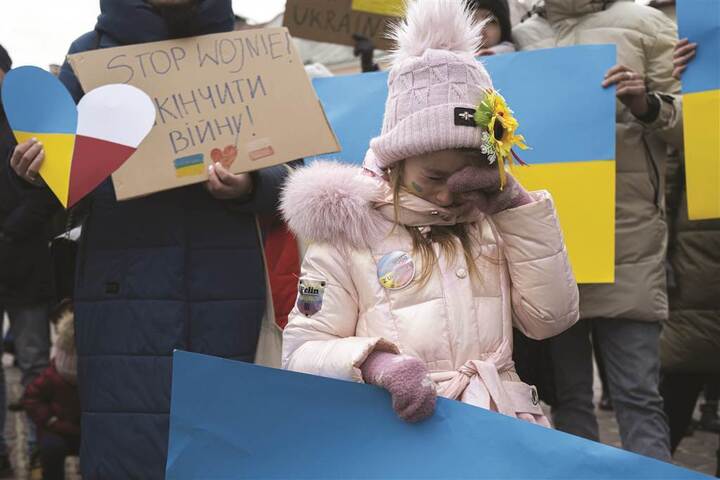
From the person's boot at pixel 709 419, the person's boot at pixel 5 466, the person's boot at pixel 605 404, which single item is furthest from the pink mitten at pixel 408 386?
the person's boot at pixel 605 404

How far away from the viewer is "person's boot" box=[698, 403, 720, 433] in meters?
5.91

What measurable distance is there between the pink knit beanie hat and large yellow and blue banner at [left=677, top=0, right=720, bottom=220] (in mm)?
1269

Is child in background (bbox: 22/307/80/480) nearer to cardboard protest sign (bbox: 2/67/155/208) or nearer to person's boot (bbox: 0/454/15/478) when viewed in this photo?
person's boot (bbox: 0/454/15/478)

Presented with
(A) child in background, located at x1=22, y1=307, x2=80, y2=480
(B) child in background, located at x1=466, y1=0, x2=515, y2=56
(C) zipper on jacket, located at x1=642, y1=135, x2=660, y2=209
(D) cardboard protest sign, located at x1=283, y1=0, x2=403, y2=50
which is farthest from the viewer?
(D) cardboard protest sign, located at x1=283, y1=0, x2=403, y2=50

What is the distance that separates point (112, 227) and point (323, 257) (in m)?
0.97

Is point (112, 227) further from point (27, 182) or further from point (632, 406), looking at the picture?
point (632, 406)

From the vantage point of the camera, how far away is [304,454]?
2115 mm

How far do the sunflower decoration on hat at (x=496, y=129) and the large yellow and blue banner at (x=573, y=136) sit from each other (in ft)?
4.00

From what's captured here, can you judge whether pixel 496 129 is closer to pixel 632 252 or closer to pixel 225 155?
pixel 225 155

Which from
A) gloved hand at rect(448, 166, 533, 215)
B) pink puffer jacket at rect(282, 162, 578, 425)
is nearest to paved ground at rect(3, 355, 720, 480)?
pink puffer jacket at rect(282, 162, 578, 425)

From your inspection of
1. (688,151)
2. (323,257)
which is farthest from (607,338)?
(323,257)

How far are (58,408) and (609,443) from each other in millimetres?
2782

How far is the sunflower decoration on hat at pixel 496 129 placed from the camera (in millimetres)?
2223

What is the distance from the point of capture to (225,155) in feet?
10.2
